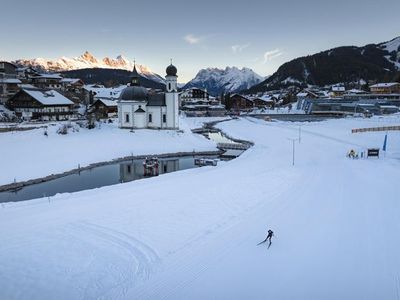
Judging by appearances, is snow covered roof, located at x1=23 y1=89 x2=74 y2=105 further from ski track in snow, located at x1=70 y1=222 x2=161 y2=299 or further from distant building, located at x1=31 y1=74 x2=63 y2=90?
ski track in snow, located at x1=70 y1=222 x2=161 y2=299

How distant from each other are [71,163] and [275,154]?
2163cm

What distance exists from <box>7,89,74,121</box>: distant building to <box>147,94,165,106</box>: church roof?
50.0 feet

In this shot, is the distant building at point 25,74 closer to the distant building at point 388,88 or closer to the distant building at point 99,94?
the distant building at point 99,94

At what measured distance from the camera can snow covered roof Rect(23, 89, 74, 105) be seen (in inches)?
2116

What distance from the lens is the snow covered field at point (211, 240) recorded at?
12234 millimetres

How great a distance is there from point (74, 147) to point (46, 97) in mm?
22168

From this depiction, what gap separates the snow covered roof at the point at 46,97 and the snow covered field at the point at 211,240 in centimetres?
3509

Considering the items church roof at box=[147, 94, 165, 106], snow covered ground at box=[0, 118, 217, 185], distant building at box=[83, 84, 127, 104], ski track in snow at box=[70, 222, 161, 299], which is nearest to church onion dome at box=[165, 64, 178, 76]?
church roof at box=[147, 94, 165, 106]

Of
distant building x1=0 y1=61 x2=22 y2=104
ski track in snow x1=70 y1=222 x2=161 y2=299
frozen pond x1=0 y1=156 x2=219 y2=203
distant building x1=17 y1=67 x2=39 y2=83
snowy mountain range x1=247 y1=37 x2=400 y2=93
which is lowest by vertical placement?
frozen pond x1=0 y1=156 x2=219 y2=203

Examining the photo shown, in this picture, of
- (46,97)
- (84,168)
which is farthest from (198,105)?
(84,168)

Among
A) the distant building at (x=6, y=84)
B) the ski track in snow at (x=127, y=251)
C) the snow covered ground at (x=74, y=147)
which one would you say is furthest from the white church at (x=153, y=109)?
the ski track in snow at (x=127, y=251)

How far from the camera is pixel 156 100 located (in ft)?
173

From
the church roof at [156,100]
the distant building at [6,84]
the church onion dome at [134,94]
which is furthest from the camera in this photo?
the distant building at [6,84]

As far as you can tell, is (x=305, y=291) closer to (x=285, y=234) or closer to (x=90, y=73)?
(x=285, y=234)
